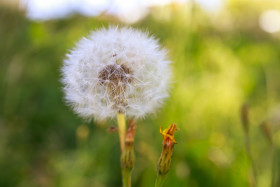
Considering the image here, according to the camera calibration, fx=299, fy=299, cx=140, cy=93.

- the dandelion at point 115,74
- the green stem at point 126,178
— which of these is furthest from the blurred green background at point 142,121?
the green stem at point 126,178

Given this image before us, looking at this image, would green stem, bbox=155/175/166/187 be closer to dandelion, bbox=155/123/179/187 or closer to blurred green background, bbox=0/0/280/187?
dandelion, bbox=155/123/179/187

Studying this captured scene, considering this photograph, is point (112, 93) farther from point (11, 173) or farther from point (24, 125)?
point (24, 125)

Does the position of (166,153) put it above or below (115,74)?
below

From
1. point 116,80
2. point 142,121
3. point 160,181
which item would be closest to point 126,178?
point 160,181

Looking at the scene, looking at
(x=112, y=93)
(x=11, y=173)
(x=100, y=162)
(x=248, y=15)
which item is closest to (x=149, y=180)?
(x=100, y=162)

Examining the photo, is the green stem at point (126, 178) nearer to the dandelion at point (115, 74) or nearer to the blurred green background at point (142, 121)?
the dandelion at point (115, 74)

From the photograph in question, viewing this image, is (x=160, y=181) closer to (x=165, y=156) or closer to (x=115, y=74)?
(x=165, y=156)

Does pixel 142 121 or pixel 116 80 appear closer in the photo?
pixel 116 80
